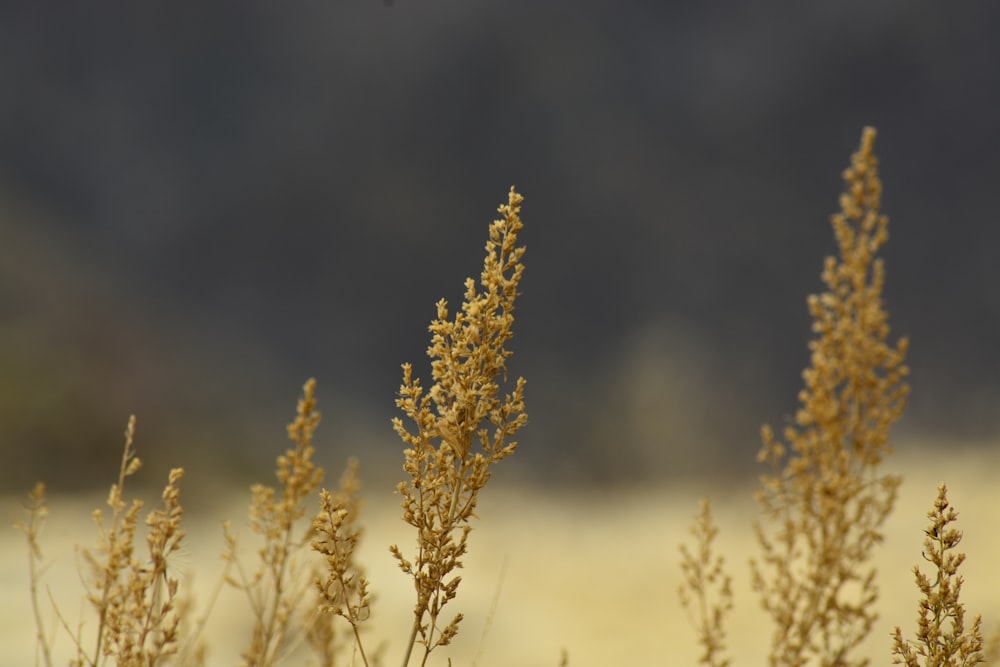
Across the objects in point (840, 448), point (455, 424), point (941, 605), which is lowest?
point (941, 605)

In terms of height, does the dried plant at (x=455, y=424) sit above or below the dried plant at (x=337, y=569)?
above

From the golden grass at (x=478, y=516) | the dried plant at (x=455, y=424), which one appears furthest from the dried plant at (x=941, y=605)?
the dried plant at (x=455, y=424)

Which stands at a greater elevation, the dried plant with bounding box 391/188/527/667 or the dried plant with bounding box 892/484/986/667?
the dried plant with bounding box 391/188/527/667

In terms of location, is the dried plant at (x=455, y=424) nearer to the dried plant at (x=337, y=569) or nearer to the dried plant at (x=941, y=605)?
the dried plant at (x=337, y=569)

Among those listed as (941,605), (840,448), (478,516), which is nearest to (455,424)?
(478,516)

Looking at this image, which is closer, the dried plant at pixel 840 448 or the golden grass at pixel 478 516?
the golden grass at pixel 478 516

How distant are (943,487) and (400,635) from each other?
470 cm

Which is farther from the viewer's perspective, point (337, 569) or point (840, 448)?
point (840, 448)

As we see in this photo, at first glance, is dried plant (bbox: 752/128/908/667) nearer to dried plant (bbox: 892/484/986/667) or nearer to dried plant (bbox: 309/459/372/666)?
dried plant (bbox: 892/484/986/667)

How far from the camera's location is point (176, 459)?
25.1ft

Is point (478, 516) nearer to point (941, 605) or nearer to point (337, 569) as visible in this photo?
point (337, 569)

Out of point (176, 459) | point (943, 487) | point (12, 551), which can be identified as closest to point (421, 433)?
point (943, 487)

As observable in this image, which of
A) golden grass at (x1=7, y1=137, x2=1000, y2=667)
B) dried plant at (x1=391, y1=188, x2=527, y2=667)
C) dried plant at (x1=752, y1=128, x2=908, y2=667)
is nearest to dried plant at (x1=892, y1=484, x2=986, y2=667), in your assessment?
golden grass at (x1=7, y1=137, x2=1000, y2=667)

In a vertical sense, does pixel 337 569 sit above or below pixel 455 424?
below
